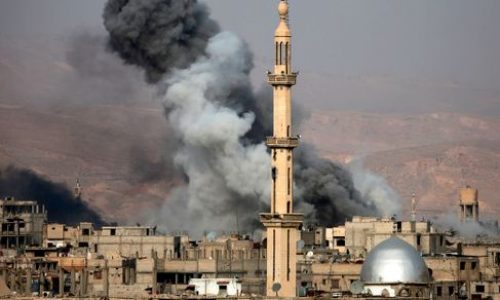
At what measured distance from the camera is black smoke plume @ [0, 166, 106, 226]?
17125 centimetres

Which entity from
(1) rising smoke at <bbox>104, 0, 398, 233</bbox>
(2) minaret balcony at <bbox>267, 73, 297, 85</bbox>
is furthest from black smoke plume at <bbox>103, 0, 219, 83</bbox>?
(2) minaret balcony at <bbox>267, 73, 297, 85</bbox>

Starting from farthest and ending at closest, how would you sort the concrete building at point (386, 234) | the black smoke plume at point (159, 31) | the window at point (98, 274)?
the black smoke plume at point (159, 31)
the concrete building at point (386, 234)
the window at point (98, 274)

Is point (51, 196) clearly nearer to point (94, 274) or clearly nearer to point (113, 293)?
point (94, 274)

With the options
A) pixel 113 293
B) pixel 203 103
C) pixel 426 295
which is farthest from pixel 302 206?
pixel 426 295

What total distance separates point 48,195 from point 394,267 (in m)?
84.3


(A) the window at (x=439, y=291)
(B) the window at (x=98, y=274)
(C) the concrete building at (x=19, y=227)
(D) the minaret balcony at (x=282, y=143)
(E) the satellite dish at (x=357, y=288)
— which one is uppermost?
(C) the concrete building at (x=19, y=227)

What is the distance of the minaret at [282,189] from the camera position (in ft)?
296

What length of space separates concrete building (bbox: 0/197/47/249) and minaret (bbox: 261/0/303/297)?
5256cm

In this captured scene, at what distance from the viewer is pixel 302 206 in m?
139

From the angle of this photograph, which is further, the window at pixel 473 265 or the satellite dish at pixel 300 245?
the satellite dish at pixel 300 245

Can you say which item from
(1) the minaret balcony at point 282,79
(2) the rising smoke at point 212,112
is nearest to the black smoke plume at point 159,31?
(2) the rising smoke at point 212,112

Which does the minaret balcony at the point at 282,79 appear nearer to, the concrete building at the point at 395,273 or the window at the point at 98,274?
the concrete building at the point at 395,273

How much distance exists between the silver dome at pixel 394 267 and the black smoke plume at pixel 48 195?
7242cm

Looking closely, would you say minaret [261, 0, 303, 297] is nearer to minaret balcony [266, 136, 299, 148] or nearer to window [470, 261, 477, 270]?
minaret balcony [266, 136, 299, 148]
